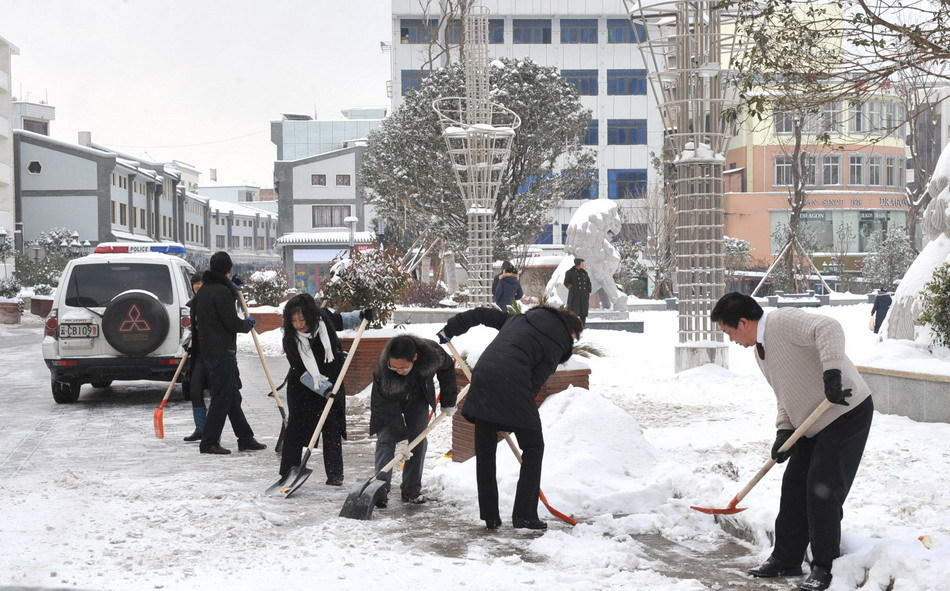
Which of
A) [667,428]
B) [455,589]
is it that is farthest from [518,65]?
[455,589]

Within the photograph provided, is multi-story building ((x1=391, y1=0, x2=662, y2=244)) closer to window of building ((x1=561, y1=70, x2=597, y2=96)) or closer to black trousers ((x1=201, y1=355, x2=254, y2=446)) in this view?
window of building ((x1=561, y1=70, x2=597, y2=96))

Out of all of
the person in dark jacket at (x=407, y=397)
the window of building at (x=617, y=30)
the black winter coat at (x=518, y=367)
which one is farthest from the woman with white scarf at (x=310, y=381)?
the window of building at (x=617, y=30)

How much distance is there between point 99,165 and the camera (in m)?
61.2

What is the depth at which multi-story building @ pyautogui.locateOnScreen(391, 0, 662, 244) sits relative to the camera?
6197 centimetres

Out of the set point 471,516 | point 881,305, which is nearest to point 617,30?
point 881,305

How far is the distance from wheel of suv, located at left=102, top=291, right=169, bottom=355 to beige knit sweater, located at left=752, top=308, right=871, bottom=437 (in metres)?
9.14

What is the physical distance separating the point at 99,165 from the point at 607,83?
28064 millimetres

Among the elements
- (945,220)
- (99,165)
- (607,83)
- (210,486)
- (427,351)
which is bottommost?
(210,486)

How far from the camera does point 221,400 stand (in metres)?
9.71

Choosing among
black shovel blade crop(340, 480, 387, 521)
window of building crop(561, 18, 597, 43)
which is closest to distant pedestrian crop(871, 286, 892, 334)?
black shovel blade crop(340, 480, 387, 521)

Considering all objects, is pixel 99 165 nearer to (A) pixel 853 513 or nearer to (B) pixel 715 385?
(B) pixel 715 385

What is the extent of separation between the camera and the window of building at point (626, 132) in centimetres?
6269

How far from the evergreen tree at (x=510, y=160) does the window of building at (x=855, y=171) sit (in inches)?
1026

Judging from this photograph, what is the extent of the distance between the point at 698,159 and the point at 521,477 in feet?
31.2
